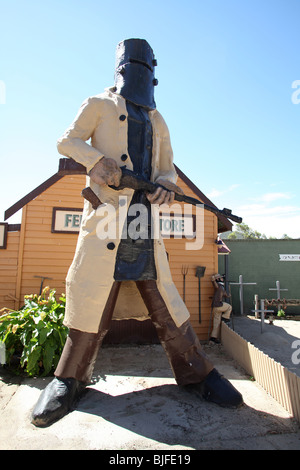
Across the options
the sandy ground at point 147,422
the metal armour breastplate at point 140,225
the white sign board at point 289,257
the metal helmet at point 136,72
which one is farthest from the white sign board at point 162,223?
the white sign board at point 289,257

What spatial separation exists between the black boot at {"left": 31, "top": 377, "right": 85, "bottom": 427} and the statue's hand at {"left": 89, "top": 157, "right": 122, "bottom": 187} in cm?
166

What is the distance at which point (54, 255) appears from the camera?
5863 mm

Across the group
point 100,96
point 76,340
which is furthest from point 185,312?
point 100,96

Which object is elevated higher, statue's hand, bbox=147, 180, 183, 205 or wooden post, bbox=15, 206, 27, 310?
statue's hand, bbox=147, 180, 183, 205

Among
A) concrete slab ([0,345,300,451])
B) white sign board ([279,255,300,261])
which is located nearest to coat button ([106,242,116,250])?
concrete slab ([0,345,300,451])

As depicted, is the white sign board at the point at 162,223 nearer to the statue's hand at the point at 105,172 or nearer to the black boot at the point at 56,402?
the statue's hand at the point at 105,172

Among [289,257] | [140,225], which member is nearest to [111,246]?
[140,225]

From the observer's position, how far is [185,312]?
9.05 ft

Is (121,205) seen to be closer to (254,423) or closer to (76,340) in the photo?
(76,340)

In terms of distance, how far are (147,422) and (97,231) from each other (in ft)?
5.11

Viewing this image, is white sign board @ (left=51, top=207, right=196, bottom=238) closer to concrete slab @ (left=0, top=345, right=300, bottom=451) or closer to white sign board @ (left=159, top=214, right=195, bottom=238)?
white sign board @ (left=159, top=214, right=195, bottom=238)

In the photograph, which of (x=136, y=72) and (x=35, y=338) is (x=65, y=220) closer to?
(x=35, y=338)

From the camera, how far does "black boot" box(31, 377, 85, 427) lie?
223 centimetres

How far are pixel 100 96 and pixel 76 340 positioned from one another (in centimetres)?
221
